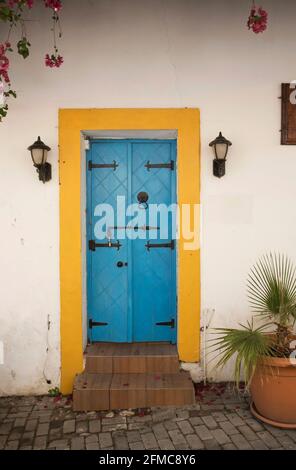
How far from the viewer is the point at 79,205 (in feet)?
13.2

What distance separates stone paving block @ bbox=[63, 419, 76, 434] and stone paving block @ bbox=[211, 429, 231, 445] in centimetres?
135

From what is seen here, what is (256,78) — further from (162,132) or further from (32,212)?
(32,212)

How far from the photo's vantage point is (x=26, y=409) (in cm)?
378

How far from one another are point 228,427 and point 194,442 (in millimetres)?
413

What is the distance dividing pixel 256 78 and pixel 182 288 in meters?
2.60

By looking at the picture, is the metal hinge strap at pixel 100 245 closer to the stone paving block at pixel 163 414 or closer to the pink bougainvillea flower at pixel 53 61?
the stone paving block at pixel 163 414

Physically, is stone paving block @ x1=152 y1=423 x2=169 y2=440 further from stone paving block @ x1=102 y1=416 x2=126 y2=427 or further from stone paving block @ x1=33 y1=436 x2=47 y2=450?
stone paving block @ x1=33 y1=436 x2=47 y2=450

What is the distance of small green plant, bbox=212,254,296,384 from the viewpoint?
10.1 feet

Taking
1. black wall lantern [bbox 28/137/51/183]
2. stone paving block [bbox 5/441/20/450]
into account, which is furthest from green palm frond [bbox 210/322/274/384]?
black wall lantern [bbox 28/137/51/183]

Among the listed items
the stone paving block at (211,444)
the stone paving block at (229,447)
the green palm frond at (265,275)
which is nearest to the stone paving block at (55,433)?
the stone paving block at (211,444)

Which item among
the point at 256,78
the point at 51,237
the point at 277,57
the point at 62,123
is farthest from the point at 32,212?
the point at 277,57

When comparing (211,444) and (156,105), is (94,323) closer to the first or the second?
(211,444)

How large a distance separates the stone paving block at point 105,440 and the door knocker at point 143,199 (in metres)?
2.50

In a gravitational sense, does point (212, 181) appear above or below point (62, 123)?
below
